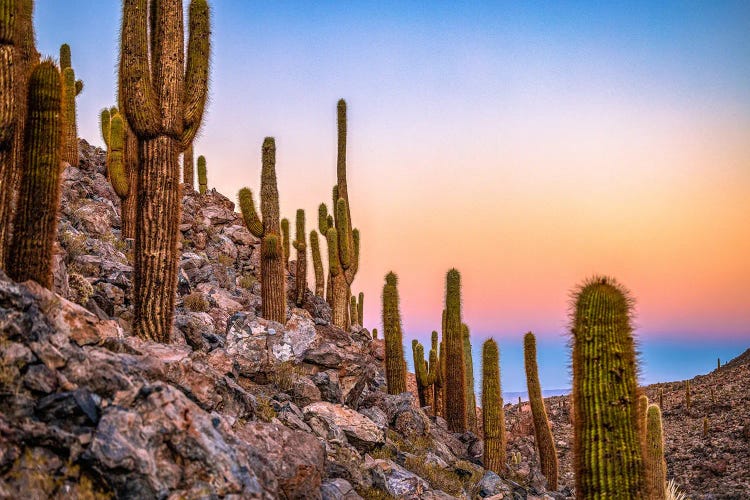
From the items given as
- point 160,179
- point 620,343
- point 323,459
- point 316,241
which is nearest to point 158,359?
point 323,459

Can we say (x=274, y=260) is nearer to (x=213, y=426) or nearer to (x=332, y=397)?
(x=332, y=397)

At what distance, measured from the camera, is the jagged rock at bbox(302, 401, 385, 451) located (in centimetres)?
948

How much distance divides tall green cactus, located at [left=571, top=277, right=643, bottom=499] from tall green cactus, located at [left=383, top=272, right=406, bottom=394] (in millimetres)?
8957

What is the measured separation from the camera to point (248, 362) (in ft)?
33.6

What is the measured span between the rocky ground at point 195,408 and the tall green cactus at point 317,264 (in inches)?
258

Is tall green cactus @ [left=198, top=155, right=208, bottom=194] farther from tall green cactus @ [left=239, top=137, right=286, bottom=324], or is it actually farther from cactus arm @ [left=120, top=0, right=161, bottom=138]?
cactus arm @ [left=120, top=0, right=161, bottom=138]

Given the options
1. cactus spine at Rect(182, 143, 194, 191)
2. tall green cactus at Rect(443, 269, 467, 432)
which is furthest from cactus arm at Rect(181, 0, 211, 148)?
cactus spine at Rect(182, 143, 194, 191)

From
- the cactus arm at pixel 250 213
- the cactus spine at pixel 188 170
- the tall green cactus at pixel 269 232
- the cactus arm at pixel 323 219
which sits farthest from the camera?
the cactus spine at pixel 188 170

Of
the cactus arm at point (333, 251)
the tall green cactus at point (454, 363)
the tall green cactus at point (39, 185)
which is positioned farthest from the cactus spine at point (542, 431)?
the tall green cactus at point (39, 185)

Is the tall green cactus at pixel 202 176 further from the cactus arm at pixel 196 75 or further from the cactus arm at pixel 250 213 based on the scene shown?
the cactus arm at pixel 196 75

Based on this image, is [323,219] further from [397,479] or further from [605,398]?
[605,398]

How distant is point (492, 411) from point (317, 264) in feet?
43.5

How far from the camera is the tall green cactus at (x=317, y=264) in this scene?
1008 inches

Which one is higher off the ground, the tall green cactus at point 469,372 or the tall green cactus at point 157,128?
the tall green cactus at point 157,128
